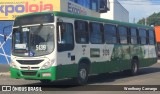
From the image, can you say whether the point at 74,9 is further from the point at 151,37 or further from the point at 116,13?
the point at 116,13

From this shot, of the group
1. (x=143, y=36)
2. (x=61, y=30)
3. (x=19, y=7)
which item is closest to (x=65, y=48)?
(x=61, y=30)

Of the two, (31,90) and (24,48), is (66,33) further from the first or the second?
(31,90)

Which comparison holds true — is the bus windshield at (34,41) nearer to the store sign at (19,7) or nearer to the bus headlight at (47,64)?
the bus headlight at (47,64)

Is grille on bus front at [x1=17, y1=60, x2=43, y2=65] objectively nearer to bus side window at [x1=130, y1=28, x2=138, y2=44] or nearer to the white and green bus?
the white and green bus

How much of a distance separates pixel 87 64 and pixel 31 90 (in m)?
3.56

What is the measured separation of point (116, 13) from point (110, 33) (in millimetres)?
37545

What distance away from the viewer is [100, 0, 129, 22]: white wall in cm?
5419

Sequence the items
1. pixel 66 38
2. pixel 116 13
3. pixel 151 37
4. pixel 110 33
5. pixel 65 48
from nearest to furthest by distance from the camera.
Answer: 1. pixel 65 48
2. pixel 66 38
3. pixel 110 33
4. pixel 151 37
5. pixel 116 13

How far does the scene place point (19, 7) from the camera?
101 feet

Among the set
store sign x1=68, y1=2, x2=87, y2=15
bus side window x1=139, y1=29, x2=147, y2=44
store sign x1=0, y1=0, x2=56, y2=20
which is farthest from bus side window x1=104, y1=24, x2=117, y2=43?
store sign x1=68, y1=2, x2=87, y2=15

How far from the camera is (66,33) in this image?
15867 millimetres

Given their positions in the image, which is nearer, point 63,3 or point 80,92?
point 80,92

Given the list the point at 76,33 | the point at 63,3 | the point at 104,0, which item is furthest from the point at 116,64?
the point at 104,0

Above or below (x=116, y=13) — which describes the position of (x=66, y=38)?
below
